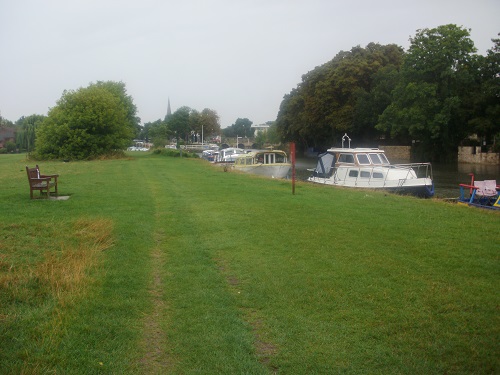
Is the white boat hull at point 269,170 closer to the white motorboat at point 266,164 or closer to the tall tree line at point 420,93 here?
the white motorboat at point 266,164

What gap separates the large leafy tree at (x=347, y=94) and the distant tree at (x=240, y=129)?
354 feet

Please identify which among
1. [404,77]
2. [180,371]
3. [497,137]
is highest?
[404,77]

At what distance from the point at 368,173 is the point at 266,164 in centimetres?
1240

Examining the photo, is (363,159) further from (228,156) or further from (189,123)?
(189,123)

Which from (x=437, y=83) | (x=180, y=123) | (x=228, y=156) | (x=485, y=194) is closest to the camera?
(x=485, y=194)

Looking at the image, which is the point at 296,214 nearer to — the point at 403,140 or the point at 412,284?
the point at 412,284

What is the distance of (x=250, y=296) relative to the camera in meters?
5.93

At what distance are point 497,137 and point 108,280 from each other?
45.1 metres

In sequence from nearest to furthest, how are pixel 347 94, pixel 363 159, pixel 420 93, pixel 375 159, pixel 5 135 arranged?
pixel 363 159
pixel 375 159
pixel 420 93
pixel 347 94
pixel 5 135

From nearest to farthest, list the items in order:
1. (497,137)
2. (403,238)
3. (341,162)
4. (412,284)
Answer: (412,284) < (403,238) < (341,162) < (497,137)

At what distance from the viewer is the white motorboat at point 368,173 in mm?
21808

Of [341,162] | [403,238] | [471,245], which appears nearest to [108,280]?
[403,238]

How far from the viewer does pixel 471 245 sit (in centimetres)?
811

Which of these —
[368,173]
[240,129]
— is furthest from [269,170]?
[240,129]
